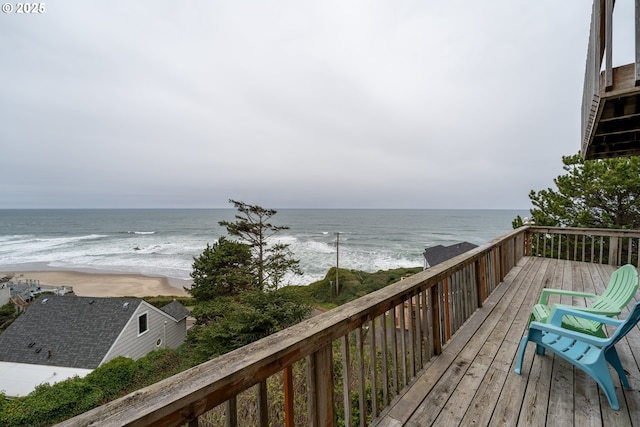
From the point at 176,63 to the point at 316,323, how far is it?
12.1 m

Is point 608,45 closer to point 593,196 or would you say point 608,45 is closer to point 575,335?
point 575,335

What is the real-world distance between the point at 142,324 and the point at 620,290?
1402cm

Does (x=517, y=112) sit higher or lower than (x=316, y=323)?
higher

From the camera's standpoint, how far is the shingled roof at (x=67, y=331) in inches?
356

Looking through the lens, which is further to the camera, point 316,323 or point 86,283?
point 86,283

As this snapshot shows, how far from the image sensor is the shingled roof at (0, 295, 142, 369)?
9.04 meters

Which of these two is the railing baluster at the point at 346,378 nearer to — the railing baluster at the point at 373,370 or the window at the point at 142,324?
the railing baluster at the point at 373,370

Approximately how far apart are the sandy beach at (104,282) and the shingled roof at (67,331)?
27.1ft

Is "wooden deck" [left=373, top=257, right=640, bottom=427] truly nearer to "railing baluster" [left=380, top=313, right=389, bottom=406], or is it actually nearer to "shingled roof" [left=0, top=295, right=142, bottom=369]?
"railing baluster" [left=380, top=313, right=389, bottom=406]

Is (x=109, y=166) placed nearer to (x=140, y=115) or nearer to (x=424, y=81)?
(x=140, y=115)

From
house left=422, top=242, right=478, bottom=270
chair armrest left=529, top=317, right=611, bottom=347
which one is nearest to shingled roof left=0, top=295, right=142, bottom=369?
chair armrest left=529, top=317, right=611, bottom=347

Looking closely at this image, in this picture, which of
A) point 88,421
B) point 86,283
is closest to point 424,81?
point 88,421

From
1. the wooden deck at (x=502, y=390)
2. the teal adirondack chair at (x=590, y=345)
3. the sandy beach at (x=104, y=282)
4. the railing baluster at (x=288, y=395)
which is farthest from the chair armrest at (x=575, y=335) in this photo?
the sandy beach at (x=104, y=282)

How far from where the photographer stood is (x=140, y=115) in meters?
16.4
